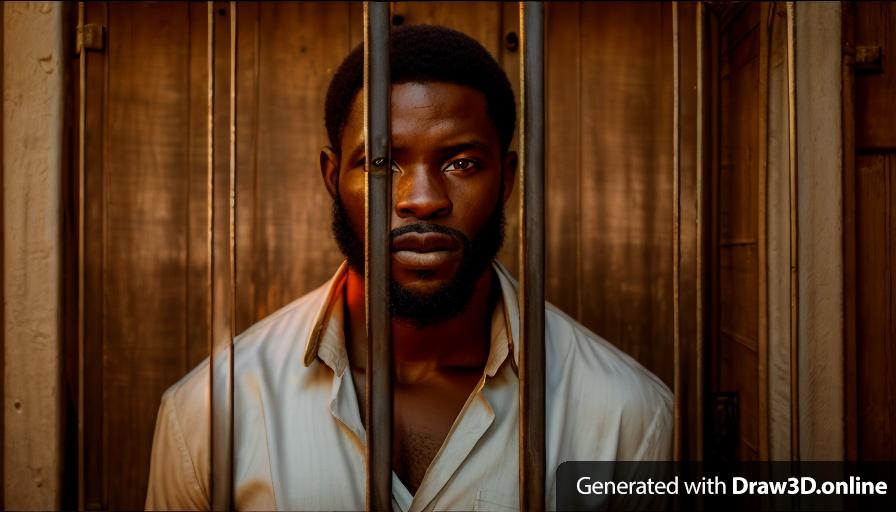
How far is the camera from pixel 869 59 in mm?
1172

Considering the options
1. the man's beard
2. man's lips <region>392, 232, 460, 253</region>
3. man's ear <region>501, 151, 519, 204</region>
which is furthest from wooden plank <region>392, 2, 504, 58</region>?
man's lips <region>392, 232, 460, 253</region>

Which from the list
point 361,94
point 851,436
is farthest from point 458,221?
point 851,436

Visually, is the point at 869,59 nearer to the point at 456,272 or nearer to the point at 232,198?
the point at 456,272

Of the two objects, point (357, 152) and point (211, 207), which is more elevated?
point (357, 152)

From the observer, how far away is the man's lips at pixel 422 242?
42.8 inches

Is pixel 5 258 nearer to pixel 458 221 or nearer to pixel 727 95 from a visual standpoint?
pixel 458 221

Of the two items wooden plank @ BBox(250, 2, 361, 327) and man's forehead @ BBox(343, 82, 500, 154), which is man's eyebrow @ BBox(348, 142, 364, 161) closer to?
man's forehead @ BBox(343, 82, 500, 154)

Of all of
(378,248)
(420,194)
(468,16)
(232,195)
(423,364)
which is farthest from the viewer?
(468,16)

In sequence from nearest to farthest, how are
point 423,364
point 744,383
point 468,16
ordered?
point 423,364 < point 744,383 < point 468,16

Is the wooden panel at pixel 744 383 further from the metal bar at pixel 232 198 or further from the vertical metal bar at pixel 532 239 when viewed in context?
the metal bar at pixel 232 198

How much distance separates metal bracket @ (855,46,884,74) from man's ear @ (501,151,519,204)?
0.63 metres

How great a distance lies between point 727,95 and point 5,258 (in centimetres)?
143

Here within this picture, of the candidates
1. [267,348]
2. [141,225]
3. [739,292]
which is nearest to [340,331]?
[267,348]

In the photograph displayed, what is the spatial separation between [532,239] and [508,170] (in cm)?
42
